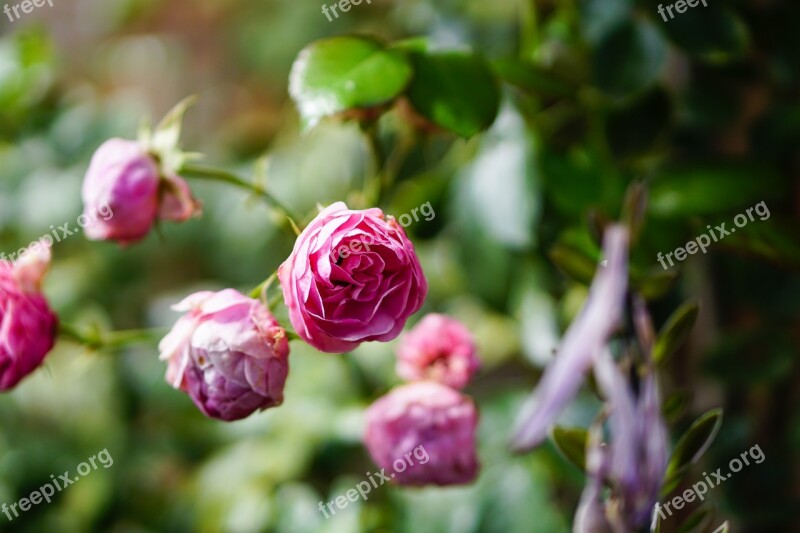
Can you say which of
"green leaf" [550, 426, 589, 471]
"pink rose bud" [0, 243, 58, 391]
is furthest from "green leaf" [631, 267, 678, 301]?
"pink rose bud" [0, 243, 58, 391]

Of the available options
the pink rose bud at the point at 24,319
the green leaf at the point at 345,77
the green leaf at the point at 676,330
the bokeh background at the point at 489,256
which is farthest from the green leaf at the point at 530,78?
the pink rose bud at the point at 24,319

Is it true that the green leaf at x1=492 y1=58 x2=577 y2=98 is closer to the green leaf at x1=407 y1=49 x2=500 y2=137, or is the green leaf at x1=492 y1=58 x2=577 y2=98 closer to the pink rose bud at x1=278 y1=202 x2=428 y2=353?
the green leaf at x1=407 y1=49 x2=500 y2=137

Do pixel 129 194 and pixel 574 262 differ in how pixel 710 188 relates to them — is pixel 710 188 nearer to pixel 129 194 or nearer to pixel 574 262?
pixel 574 262

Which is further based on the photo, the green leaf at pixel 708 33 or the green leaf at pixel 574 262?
the green leaf at pixel 708 33

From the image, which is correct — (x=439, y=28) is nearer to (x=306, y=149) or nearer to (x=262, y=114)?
(x=306, y=149)

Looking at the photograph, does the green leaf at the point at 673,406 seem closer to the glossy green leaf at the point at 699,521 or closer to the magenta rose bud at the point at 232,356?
the glossy green leaf at the point at 699,521

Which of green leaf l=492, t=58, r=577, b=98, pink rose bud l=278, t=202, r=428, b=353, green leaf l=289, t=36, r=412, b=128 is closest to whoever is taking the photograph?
pink rose bud l=278, t=202, r=428, b=353
